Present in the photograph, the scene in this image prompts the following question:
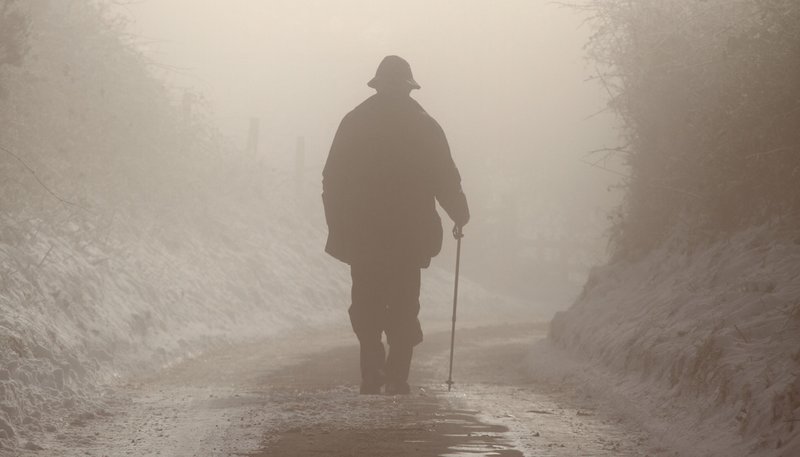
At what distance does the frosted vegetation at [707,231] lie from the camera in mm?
8469

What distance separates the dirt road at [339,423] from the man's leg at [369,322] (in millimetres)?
224

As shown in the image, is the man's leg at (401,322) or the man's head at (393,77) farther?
the man's leg at (401,322)

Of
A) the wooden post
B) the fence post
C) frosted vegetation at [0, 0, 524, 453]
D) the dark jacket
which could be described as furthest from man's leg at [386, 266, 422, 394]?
the wooden post

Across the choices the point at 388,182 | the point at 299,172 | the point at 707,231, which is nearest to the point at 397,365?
the point at 388,182

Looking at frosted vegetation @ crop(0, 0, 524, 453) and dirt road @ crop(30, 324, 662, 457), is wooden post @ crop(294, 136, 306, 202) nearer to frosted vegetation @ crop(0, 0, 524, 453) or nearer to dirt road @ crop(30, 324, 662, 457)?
frosted vegetation @ crop(0, 0, 524, 453)

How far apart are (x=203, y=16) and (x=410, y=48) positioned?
940 inches

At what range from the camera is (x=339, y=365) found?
51.3 ft

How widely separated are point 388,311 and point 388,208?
0.98m

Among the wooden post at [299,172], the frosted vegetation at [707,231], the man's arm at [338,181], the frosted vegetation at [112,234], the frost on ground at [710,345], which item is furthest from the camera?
the wooden post at [299,172]

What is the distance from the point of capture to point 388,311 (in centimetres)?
1027

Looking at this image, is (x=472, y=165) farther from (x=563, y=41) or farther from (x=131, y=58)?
(x=131, y=58)

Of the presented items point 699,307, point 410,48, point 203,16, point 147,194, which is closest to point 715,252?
point 699,307

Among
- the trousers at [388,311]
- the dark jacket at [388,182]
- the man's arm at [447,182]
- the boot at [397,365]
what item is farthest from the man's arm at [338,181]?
the boot at [397,365]

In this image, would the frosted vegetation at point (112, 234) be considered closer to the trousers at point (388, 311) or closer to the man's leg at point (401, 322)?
the trousers at point (388, 311)
